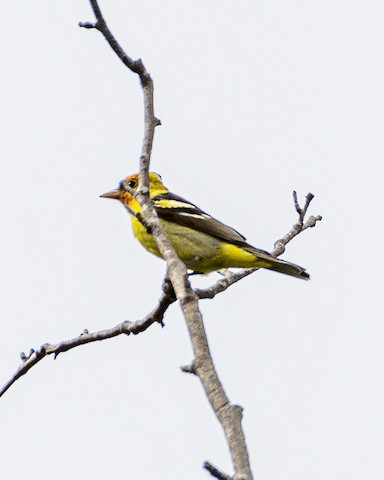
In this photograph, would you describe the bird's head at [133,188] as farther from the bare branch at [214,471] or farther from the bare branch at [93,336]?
the bare branch at [214,471]

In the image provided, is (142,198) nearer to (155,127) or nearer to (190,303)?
(155,127)

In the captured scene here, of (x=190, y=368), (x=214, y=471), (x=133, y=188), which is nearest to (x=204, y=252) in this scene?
(x=133, y=188)

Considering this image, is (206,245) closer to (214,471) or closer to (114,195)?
(114,195)

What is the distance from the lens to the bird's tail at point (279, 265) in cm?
790

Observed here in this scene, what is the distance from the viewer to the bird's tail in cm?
790

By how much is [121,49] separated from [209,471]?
7.71 ft

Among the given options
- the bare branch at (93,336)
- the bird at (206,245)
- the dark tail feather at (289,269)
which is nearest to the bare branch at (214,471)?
the bare branch at (93,336)

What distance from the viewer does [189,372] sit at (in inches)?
123

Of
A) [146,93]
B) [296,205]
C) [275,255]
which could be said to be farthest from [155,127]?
[275,255]

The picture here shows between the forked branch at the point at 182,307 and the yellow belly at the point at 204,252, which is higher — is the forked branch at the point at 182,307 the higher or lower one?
the lower one

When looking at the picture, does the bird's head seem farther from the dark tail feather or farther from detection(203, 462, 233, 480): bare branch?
detection(203, 462, 233, 480): bare branch

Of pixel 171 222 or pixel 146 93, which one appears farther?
pixel 171 222

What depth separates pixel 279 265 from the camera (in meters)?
8.07

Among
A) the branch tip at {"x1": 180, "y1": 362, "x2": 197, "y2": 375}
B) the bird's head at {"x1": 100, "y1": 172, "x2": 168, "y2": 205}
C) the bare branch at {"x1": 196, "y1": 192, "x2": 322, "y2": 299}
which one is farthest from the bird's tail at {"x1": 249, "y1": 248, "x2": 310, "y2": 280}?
the branch tip at {"x1": 180, "y1": 362, "x2": 197, "y2": 375}
